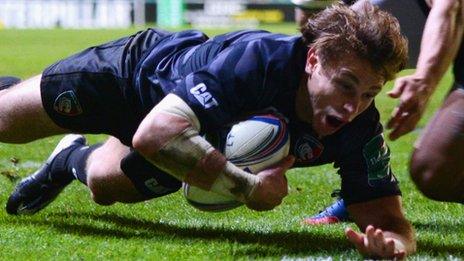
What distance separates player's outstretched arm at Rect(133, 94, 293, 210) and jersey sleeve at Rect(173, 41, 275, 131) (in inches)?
2.0

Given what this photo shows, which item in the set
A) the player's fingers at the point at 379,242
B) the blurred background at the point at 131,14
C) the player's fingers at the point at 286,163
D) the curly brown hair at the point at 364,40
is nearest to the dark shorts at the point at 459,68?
the curly brown hair at the point at 364,40

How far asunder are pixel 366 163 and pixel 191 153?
87 centimetres

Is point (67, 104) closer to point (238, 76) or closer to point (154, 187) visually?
point (154, 187)

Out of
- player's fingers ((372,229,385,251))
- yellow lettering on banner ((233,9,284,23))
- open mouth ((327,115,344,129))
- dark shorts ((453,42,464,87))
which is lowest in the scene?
yellow lettering on banner ((233,9,284,23))

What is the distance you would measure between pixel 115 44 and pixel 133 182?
61 centimetres

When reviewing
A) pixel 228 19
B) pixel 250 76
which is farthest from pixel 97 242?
pixel 228 19

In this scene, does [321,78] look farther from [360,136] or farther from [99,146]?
[99,146]

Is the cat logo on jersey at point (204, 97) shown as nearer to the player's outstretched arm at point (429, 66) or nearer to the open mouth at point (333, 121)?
the open mouth at point (333, 121)

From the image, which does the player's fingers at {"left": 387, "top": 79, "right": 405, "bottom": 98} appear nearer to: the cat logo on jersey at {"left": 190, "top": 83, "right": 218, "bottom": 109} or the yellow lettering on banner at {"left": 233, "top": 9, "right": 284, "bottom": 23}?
the cat logo on jersey at {"left": 190, "top": 83, "right": 218, "bottom": 109}

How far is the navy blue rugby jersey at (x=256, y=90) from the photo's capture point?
4.55m

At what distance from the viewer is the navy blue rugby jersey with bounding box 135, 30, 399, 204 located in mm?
4547

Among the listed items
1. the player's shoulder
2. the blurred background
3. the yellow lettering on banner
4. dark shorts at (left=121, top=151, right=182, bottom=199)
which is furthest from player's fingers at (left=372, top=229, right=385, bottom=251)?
the yellow lettering on banner

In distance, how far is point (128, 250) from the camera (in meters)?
4.78

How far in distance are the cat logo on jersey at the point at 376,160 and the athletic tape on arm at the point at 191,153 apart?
26.6 inches
